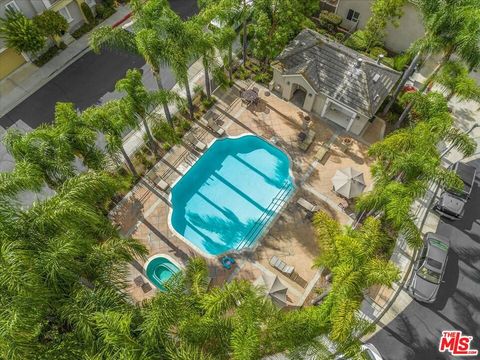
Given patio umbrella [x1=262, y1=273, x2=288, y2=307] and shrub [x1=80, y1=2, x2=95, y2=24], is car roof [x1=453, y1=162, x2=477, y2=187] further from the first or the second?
shrub [x1=80, y1=2, x2=95, y2=24]

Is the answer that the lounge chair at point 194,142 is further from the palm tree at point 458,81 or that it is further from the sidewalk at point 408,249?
the palm tree at point 458,81

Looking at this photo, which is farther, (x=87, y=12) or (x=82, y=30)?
(x=82, y=30)

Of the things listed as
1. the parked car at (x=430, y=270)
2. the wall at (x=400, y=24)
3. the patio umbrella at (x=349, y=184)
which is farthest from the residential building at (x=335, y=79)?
the parked car at (x=430, y=270)

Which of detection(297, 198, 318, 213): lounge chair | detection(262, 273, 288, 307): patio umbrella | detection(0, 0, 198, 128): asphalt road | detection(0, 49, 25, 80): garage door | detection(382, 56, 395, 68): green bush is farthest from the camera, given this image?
detection(382, 56, 395, 68): green bush

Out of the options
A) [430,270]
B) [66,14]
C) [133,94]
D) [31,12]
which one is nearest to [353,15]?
[133,94]

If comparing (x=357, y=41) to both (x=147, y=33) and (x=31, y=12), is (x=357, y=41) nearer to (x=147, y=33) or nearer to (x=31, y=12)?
(x=147, y=33)

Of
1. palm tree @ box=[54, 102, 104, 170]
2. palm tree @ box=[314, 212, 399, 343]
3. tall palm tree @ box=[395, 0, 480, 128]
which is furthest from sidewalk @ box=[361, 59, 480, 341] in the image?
palm tree @ box=[54, 102, 104, 170]
